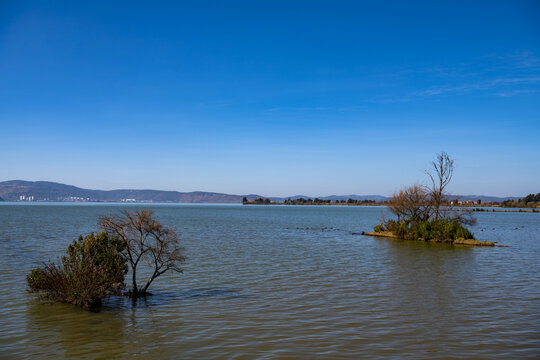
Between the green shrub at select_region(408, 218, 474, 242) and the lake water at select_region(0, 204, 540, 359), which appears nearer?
the lake water at select_region(0, 204, 540, 359)

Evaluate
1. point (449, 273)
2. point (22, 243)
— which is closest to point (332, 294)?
point (449, 273)

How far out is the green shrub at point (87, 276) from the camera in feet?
44.2

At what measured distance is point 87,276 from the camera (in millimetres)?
13656

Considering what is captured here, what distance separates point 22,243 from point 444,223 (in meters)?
38.7

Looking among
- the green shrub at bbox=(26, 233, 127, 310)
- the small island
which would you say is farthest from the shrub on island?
the green shrub at bbox=(26, 233, 127, 310)

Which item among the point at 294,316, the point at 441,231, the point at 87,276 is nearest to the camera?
the point at 294,316

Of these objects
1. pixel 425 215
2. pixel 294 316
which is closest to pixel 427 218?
pixel 425 215

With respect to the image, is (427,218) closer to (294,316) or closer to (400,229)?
(400,229)

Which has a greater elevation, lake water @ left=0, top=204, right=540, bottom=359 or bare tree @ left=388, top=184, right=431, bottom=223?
bare tree @ left=388, top=184, right=431, bottom=223

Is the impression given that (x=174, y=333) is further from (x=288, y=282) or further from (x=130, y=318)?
(x=288, y=282)

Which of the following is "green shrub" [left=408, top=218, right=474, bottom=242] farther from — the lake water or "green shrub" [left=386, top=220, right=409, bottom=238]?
the lake water

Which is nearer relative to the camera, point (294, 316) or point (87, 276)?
point (294, 316)

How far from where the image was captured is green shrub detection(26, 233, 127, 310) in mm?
13484

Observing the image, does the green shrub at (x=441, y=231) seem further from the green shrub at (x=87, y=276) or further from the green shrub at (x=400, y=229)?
the green shrub at (x=87, y=276)
